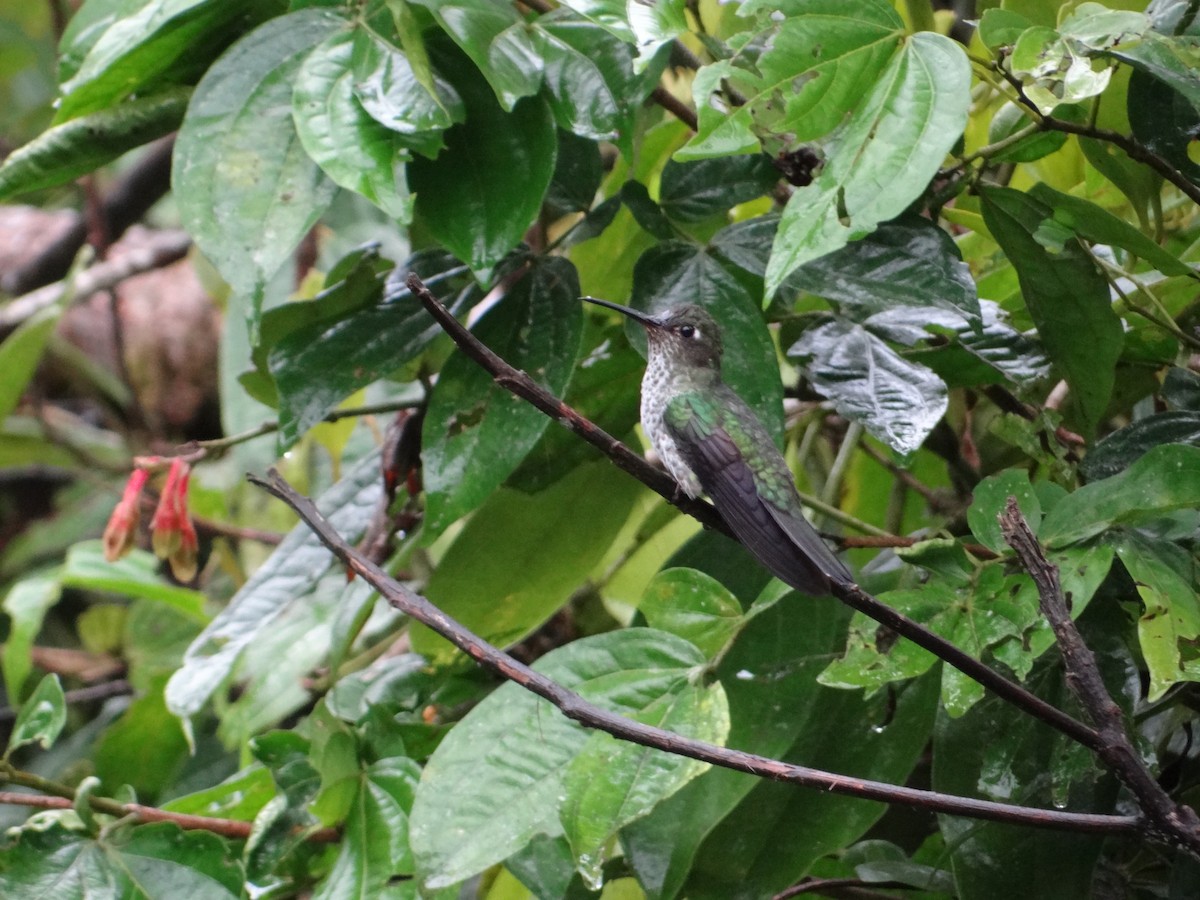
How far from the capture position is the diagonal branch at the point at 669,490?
997mm

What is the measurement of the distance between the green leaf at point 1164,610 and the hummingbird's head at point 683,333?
59 centimetres

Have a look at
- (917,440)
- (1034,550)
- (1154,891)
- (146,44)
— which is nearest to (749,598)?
(917,440)

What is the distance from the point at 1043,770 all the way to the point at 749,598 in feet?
1.60

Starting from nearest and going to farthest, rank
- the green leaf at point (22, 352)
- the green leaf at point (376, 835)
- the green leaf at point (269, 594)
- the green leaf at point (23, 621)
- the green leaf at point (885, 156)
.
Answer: the green leaf at point (885, 156), the green leaf at point (376, 835), the green leaf at point (269, 594), the green leaf at point (23, 621), the green leaf at point (22, 352)

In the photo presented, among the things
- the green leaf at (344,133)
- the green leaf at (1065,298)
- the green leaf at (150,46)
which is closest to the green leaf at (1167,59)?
the green leaf at (1065,298)

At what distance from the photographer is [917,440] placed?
141cm

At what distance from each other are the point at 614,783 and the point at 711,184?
0.84 metres

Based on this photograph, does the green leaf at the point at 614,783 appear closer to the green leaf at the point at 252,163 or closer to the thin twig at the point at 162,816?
the thin twig at the point at 162,816

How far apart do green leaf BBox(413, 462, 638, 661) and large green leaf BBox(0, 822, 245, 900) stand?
0.48 m

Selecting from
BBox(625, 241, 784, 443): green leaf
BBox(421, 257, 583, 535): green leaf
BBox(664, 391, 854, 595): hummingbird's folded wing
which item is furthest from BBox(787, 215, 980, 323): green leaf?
BBox(421, 257, 583, 535): green leaf

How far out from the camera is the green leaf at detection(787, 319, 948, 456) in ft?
4.74

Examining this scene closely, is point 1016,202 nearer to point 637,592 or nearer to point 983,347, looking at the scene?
point 983,347

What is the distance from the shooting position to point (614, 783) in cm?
133

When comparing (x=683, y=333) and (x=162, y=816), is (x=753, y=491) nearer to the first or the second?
(x=683, y=333)
